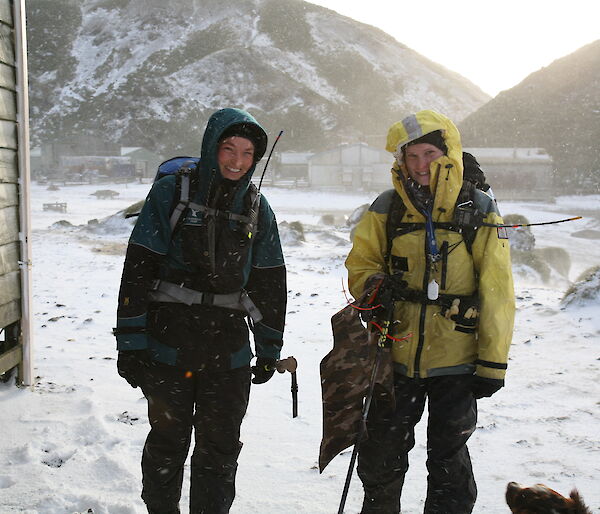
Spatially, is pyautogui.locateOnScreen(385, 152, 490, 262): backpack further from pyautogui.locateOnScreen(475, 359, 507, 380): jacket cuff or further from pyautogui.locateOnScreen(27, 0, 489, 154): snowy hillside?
pyautogui.locateOnScreen(27, 0, 489, 154): snowy hillside

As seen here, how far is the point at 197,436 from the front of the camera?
118 inches

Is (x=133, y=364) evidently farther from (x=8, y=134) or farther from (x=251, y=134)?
(x=8, y=134)

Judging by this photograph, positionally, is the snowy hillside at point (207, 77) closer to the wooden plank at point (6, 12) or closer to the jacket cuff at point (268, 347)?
the wooden plank at point (6, 12)

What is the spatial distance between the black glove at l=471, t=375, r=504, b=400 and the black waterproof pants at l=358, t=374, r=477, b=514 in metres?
0.03

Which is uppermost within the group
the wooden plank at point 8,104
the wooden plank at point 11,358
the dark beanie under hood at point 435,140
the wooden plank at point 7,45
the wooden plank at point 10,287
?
the wooden plank at point 7,45

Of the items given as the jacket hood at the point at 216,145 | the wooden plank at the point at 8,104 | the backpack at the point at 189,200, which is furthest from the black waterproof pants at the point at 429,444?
the wooden plank at the point at 8,104

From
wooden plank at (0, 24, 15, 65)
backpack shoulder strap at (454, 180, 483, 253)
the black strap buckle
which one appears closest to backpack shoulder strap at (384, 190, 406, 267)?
backpack shoulder strap at (454, 180, 483, 253)

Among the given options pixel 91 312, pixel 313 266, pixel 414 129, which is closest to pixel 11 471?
pixel 414 129

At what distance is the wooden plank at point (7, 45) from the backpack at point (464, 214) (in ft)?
11.5

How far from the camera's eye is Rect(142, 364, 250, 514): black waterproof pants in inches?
115

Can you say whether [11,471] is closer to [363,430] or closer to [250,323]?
[250,323]

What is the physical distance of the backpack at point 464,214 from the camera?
301 centimetres

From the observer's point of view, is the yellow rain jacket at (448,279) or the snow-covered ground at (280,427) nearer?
the yellow rain jacket at (448,279)

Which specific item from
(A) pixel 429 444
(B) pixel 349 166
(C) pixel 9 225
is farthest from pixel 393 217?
(B) pixel 349 166
